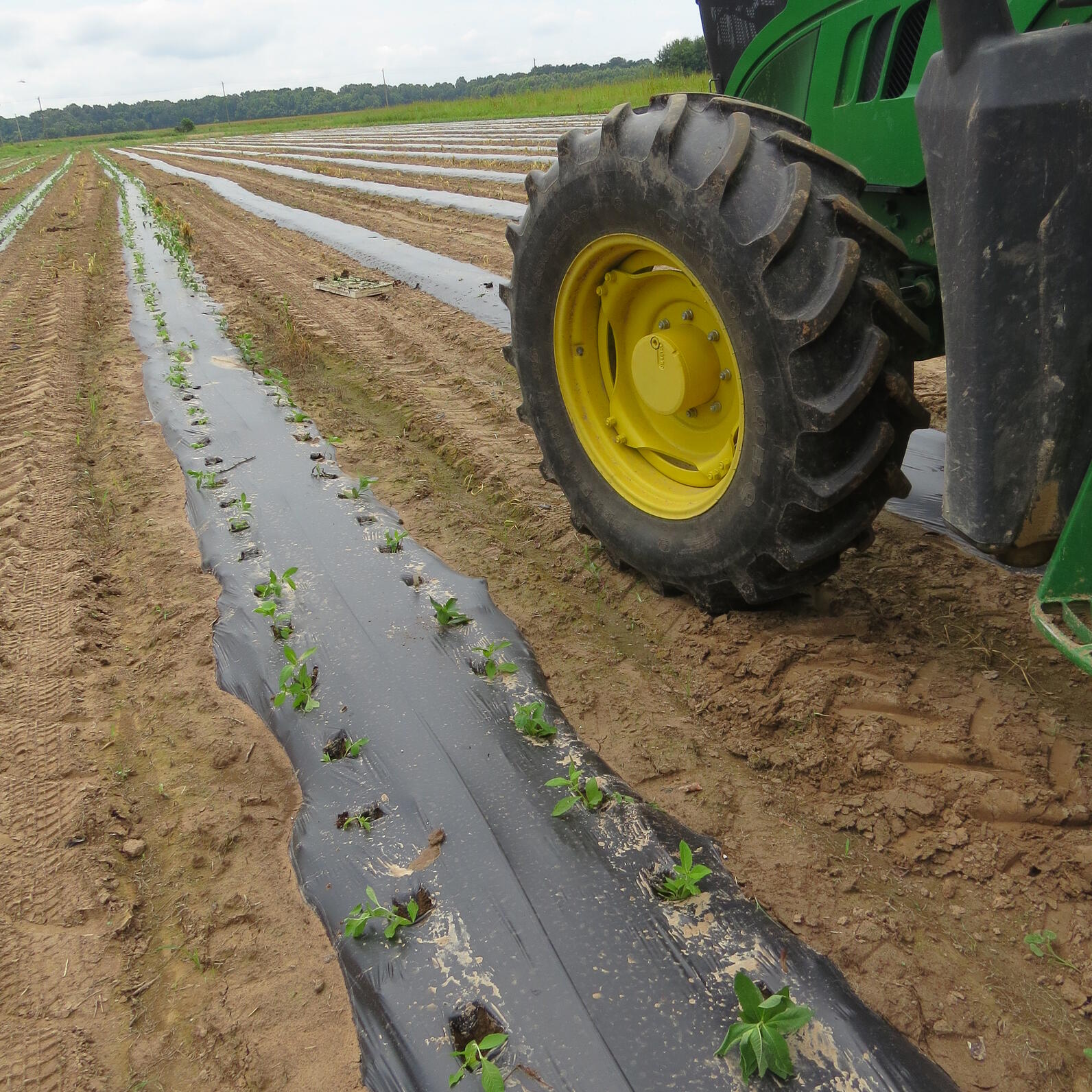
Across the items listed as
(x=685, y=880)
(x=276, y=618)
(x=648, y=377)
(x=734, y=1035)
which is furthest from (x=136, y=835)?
(x=648, y=377)

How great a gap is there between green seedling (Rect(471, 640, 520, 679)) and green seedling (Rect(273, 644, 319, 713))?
0.51 metres

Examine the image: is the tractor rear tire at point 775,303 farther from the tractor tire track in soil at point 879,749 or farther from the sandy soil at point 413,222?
the sandy soil at point 413,222

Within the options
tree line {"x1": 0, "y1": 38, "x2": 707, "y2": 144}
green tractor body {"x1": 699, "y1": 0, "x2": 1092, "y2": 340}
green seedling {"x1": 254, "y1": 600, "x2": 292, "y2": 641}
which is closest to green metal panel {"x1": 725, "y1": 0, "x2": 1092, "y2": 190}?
green tractor body {"x1": 699, "y1": 0, "x2": 1092, "y2": 340}

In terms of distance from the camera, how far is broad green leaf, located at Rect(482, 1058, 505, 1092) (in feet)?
5.13

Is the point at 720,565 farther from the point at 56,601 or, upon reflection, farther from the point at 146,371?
the point at 146,371

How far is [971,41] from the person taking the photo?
67.0 inches

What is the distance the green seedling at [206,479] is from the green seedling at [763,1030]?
10.8ft

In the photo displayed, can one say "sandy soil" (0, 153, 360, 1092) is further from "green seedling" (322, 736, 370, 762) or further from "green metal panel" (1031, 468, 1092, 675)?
"green metal panel" (1031, 468, 1092, 675)

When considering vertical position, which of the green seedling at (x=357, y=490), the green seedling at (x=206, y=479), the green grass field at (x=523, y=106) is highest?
the green grass field at (x=523, y=106)

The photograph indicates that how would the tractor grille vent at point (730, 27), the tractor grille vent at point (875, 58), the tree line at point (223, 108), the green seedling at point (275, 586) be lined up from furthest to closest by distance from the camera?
the tree line at point (223, 108) < the green seedling at point (275, 586) < the tractor grille vent at point (730, 27) < the tractor grille vent at point (875, 58)

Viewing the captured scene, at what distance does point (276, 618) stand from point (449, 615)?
62 cm

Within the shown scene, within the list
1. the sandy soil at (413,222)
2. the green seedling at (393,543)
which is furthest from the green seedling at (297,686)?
the sandy soil at (413,222)

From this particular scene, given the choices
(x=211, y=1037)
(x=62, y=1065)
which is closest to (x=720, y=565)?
(x=211, y=1037)

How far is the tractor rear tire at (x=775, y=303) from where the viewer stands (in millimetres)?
2006
